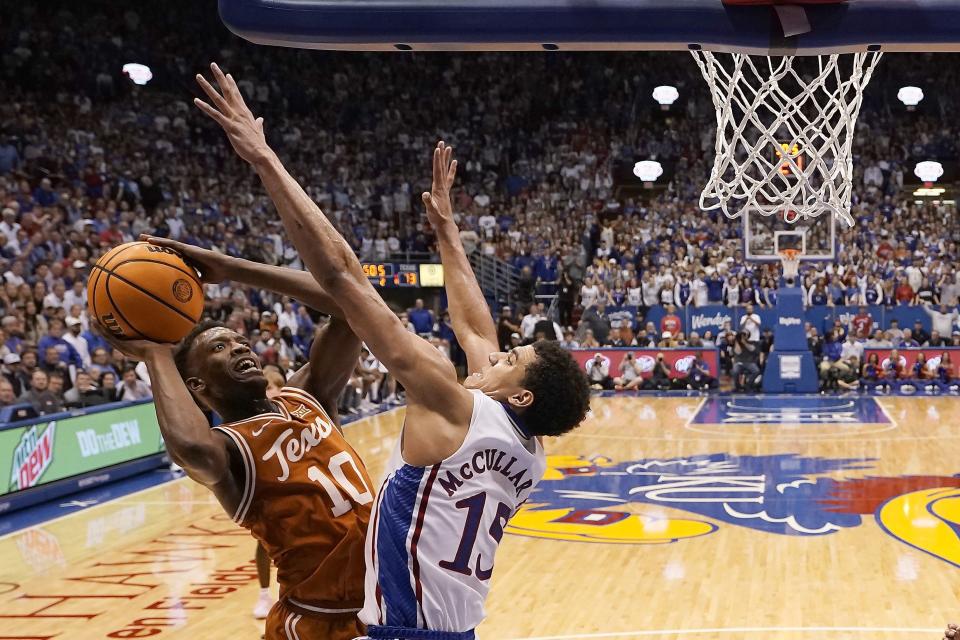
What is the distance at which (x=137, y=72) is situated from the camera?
2028 cm

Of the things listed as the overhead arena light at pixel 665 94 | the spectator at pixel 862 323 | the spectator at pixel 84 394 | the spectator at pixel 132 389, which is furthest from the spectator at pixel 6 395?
the overhead arena light at pixel 665 94

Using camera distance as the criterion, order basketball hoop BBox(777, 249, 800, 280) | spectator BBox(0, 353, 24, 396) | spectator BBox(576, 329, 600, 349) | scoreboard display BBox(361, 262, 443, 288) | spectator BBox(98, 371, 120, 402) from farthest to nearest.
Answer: scoreboard display BBox(361, 262, 443, 288)
spectator BBox(576, 329, 600, 349)
basketball hoop BBox(777, 249, 800, 280)
spectator BBox(98, 371, 120, 402)
spectator BBox(0, 353, 24, 396)

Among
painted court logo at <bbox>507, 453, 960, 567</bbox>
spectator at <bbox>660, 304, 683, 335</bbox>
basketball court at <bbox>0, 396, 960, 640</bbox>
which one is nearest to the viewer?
basketball court at <bbox>0, 396, 960, 640</bbox>

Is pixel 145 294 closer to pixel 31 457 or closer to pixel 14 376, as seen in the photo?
pixel 31 457

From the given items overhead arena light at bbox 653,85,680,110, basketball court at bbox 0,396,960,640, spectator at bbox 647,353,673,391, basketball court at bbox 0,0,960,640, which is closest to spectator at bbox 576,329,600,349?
spectator at bbox 647,353,673,391

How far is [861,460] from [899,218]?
12.3 meters

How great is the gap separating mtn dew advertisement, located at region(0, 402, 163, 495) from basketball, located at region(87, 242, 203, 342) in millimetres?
6342

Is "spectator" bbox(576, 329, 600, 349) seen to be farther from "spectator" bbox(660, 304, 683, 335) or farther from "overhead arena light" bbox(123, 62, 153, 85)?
"overhead arena light" bbox(123, 62, 153, 85)

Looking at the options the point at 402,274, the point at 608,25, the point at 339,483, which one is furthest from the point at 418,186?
the point at 339,483

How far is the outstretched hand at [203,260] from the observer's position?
106 inches

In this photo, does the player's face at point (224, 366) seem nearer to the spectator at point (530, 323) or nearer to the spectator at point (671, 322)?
the spectator at point (530, 323)

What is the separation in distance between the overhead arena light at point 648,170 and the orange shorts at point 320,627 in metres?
21.3

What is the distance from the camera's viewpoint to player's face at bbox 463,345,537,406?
2477 mm

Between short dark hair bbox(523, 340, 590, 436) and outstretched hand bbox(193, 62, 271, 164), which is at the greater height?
outstretched hand bbox(193, 62, 271, 164)
